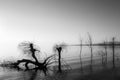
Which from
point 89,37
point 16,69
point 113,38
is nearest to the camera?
point 16,69

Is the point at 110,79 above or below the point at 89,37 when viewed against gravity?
below

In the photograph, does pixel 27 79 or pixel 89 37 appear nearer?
pixel 27 79

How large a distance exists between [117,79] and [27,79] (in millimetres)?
14852

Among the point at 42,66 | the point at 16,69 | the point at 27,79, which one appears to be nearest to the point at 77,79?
the point at 27,79

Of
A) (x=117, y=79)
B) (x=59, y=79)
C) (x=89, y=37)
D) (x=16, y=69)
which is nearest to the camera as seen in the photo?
(x=117, y=79)

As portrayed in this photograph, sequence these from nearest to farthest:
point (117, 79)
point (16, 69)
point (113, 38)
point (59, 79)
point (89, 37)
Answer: point (117, 79), point (59, 79), point (16, 69), point (113, 38), point (89, 37)

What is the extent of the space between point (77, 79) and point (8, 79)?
12.1 metres

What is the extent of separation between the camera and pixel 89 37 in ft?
217

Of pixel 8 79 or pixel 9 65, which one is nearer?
pixel 8 79

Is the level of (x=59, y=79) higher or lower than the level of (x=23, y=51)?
lower

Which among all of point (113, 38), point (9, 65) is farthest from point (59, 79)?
point (113, 38)

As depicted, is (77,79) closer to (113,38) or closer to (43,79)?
(43,79)

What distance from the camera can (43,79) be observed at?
22906 mm

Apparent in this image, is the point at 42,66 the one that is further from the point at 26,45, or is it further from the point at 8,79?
the point at 8,79
